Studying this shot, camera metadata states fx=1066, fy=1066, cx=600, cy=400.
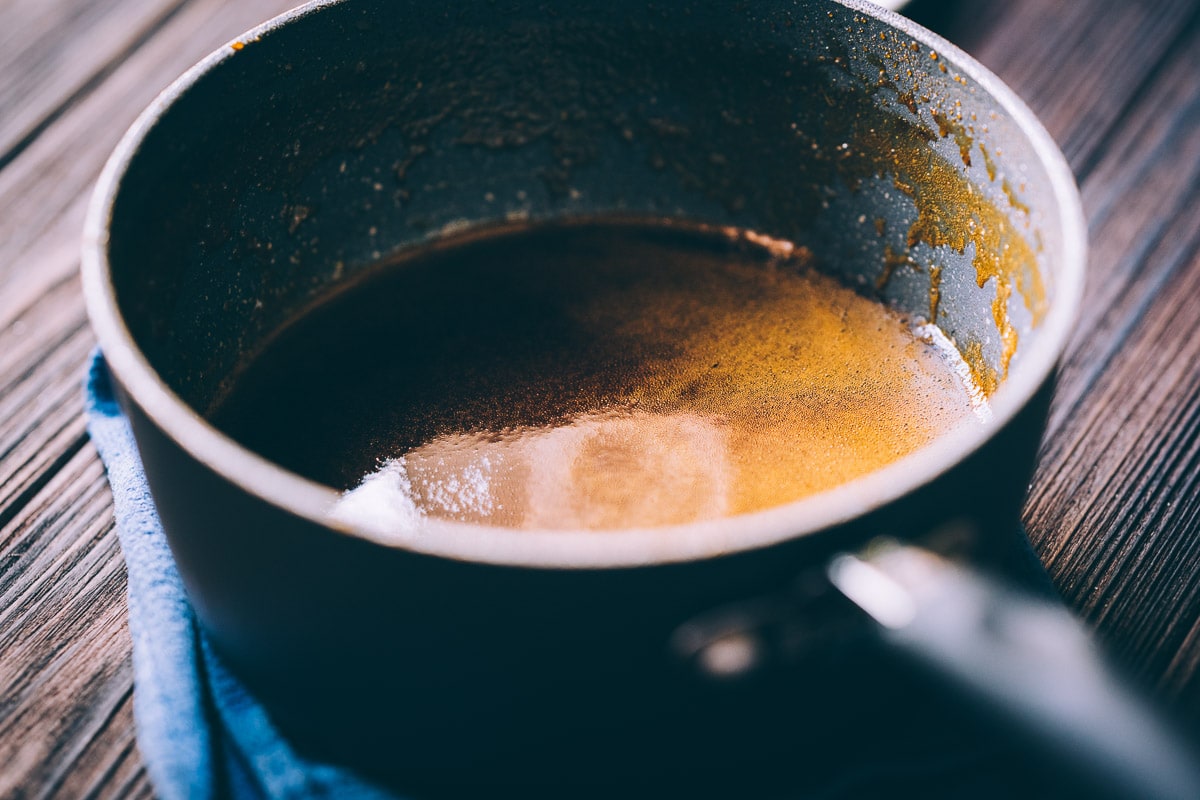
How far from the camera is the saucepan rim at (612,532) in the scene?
1.02 ft

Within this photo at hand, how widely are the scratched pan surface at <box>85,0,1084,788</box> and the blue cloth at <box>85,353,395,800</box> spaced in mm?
17

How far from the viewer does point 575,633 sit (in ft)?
1.07

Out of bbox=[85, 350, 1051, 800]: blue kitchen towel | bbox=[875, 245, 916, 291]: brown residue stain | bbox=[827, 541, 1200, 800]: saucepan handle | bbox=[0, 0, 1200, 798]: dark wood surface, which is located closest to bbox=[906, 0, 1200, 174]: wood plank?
bbox=[0, 0, 1200, 798]: dark wood surface

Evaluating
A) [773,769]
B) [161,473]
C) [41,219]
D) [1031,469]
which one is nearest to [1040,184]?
[1031,469]

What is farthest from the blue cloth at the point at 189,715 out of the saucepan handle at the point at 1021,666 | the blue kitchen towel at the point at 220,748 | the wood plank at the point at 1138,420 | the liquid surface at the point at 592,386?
the wood plank at the point at 1138,420

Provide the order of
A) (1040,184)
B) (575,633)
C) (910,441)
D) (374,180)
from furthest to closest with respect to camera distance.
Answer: (374,180) < (910,441) < (1040,184) < (575,633)

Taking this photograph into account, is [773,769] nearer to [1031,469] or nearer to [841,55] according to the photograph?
[1031,469]

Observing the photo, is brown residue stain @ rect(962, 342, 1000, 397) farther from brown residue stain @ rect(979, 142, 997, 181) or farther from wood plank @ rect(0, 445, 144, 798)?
wood plank @ rect(0, 445, 144, 798)

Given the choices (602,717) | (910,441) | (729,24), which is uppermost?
(729,24)

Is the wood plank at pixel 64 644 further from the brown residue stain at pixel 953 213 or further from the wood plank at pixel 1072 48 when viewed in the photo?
the wood plank at pixel 1072 48

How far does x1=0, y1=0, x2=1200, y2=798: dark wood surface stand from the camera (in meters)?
0.52

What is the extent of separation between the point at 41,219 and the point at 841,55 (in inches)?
23.2

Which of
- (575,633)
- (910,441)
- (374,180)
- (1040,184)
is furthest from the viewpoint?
(374,180)

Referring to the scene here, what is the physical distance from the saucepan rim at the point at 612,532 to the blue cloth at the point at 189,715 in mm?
164
